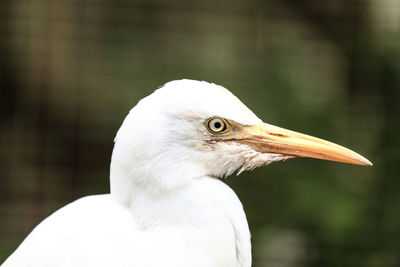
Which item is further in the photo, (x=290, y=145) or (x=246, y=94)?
(x=246, y=94)

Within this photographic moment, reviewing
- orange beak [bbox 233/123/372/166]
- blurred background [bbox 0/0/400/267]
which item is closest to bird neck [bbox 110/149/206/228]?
orange beak [bbox 233/123/372/166]

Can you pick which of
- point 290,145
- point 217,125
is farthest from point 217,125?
point 290,145

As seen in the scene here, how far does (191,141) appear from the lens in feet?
4.37

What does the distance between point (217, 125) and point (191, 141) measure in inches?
2.4

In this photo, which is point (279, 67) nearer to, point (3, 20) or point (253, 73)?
point (253, 73)

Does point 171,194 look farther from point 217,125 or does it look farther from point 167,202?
point 217,125

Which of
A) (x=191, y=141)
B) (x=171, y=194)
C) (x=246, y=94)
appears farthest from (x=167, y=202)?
(x=246, y=94)

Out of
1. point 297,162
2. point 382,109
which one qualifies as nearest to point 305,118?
point 297,162

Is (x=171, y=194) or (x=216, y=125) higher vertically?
(x=216, y=125)

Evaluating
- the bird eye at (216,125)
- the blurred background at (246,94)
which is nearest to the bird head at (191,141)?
the bird eye at (216,125)

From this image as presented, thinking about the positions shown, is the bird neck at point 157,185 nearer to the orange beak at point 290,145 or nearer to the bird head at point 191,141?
the bird head at point 191,141

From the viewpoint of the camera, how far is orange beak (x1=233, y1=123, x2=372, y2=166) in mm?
1361

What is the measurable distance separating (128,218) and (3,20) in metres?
2.00

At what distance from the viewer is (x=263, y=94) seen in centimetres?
272
